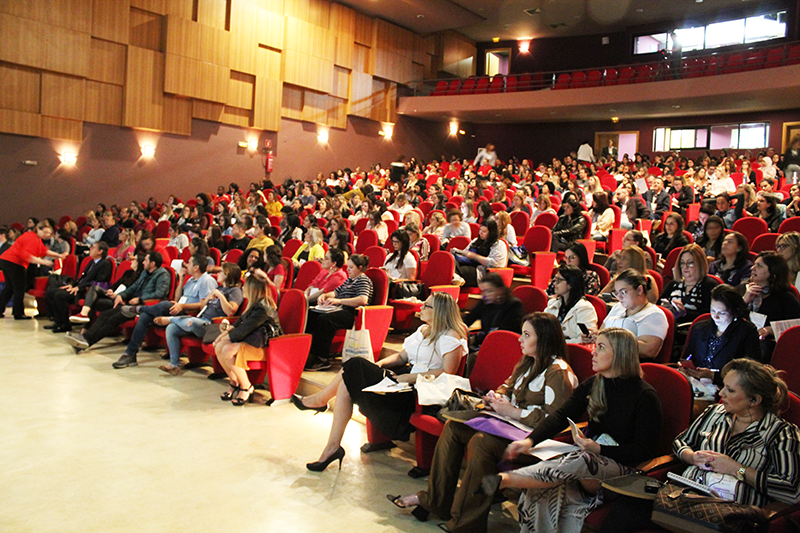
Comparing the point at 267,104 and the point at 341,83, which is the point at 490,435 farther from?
the point at 341,83

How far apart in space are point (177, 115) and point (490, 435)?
37.1ft

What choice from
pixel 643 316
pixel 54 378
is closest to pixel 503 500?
pixel 643 316

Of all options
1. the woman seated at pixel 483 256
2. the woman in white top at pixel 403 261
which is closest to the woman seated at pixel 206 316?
the woman in white top at pixel 403 261

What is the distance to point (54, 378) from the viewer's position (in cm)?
441

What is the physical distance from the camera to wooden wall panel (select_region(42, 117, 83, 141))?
34.6ft

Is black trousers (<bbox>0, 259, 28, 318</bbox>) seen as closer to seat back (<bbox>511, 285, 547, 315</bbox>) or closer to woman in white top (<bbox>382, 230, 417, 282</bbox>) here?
woman in white top (<bbox>382, 230, 417, 282</bbox>)

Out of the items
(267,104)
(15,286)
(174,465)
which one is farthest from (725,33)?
(174,465)

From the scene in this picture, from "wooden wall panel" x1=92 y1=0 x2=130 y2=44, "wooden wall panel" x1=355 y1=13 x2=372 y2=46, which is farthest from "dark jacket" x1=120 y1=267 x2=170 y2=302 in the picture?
"wooden wall panel" x1=355 y1=13 x2=372 y2=46

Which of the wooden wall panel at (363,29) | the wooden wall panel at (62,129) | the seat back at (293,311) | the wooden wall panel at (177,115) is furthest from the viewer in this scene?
the wooden wall panel at (363,29)

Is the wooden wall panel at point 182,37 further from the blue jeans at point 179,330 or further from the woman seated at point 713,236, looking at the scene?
the woman seated at point 713,236

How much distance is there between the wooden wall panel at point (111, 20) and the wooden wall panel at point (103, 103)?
33.1 inches

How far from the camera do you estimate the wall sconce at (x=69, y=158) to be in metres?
10.9

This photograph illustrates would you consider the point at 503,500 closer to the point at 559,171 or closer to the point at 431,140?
the point at 559,171

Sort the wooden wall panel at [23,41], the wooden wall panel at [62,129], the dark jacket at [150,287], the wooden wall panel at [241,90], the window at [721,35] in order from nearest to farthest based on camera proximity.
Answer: the dark jacket at [150,287] < the wooden wall panel at [23,41] < the wooden wall panel at [62,129] < the wooden wall panel at [241,90] < the window at [721,35]
